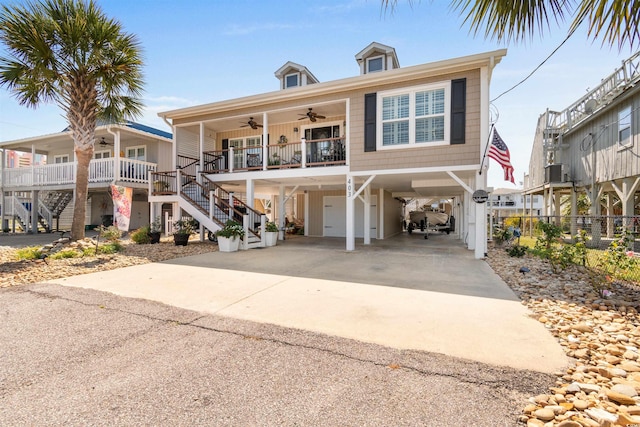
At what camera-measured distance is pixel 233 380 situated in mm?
2408

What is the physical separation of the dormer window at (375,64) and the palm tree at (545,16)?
1039 centimetres

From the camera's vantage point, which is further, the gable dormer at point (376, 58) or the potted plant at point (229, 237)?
the gable dormer at point (376, 58)

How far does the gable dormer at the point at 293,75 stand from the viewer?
14.4 metres

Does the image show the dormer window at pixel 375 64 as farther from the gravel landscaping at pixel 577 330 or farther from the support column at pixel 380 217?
the gravel landscaping at pixel 577 330

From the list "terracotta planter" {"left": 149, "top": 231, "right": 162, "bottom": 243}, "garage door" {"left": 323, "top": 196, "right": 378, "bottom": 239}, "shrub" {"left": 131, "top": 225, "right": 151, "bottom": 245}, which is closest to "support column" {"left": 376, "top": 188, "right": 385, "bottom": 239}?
"garage door" {"left": 323, "top": 196, "right": 378, "bottom": 239}

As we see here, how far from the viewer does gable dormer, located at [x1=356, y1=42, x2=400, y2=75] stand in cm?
1286

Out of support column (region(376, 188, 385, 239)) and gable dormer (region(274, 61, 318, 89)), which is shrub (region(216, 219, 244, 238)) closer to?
support column (region(376, 188, 385, 239))

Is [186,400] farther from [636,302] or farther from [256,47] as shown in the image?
[256,47]

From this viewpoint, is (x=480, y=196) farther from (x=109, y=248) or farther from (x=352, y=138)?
(x=109, y=248)

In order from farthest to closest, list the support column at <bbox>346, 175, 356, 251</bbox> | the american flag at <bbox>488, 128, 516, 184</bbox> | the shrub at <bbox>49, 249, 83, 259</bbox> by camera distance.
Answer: the support column at <bbox>346, 175, 356, 251</bbox>
the american flag at <bbox>488, 128, 516, 184</bbox>
the shrub at <bbox>49, 249, 83, 259</bbox>

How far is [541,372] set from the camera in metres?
2.48

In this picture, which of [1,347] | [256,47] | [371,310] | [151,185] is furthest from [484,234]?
[151,185]

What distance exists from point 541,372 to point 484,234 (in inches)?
267

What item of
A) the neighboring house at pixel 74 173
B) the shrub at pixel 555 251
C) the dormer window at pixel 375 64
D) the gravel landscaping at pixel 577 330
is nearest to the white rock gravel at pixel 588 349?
the gravel landscaping at pixel 577 330
